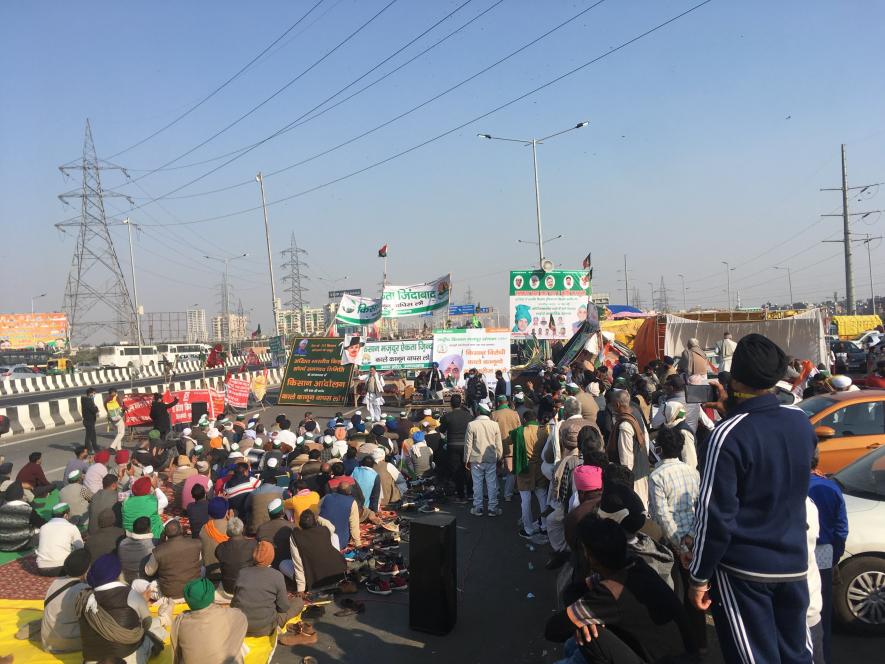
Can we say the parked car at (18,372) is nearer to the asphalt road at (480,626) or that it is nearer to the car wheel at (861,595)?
the asphalt road at (480,626)

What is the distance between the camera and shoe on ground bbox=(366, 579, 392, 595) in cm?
663

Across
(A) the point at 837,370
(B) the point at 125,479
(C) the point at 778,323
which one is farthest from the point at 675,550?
(C) the point at 778,323

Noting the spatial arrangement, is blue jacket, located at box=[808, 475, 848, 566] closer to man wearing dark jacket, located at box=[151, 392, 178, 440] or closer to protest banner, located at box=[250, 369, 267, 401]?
man wearing dark jacket, located at box=[151, 392, 178, 440]

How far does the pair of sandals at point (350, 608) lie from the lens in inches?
245

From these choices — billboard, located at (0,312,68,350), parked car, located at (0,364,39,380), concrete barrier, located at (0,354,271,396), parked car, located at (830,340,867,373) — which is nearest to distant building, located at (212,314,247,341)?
billboard, located at (0,312,68,350)

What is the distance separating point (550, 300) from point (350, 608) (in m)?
14.4

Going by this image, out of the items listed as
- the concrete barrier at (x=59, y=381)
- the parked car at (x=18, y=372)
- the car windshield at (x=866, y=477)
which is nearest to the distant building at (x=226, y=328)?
the parked car at (x=18, y=372)

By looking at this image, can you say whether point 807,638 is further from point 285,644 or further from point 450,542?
point 285,644

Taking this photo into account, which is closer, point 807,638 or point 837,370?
point 807,638

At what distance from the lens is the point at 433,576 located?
5.62 m

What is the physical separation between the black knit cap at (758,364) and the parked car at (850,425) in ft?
18.3

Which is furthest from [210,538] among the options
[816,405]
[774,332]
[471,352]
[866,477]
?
[774,332]

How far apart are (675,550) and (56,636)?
5.37 m

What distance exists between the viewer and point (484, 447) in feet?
28.7
